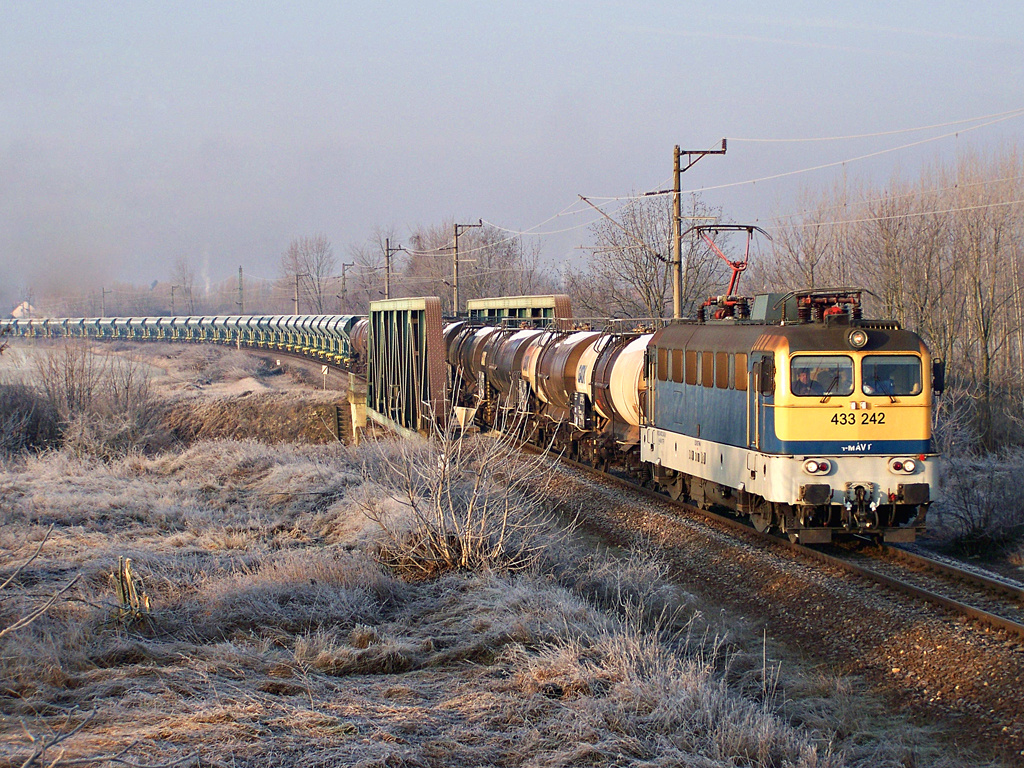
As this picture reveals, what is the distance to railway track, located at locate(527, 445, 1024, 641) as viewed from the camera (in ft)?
31.7

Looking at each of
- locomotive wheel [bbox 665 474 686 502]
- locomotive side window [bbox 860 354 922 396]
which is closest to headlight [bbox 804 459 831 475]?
locomotive side window [bbox 860 354 922 396]

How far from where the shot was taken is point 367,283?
95.1 m

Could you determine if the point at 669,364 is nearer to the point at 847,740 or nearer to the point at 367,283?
the point at 847,740

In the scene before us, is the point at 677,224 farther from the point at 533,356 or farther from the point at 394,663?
the point at 394,663

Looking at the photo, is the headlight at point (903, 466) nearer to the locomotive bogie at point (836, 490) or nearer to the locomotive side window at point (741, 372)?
the locomotive bogie at point (836, 490)

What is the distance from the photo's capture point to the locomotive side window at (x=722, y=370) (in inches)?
529

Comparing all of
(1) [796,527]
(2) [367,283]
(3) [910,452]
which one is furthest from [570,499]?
(2) [367,283]

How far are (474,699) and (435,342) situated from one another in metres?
15.5

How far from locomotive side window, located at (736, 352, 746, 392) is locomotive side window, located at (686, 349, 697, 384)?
170cm

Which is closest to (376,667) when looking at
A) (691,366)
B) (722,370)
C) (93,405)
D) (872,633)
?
(872,633)

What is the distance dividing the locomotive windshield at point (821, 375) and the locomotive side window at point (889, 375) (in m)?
0.23

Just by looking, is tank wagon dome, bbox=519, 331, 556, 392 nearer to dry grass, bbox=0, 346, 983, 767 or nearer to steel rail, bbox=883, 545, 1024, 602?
dry grass, bbox=0, 346, 983, 767

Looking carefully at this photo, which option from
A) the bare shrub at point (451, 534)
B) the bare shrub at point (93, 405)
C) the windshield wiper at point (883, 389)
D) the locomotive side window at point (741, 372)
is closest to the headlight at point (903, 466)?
the windshield wiper at point (883, 389)

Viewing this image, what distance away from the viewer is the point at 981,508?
48.5ft
